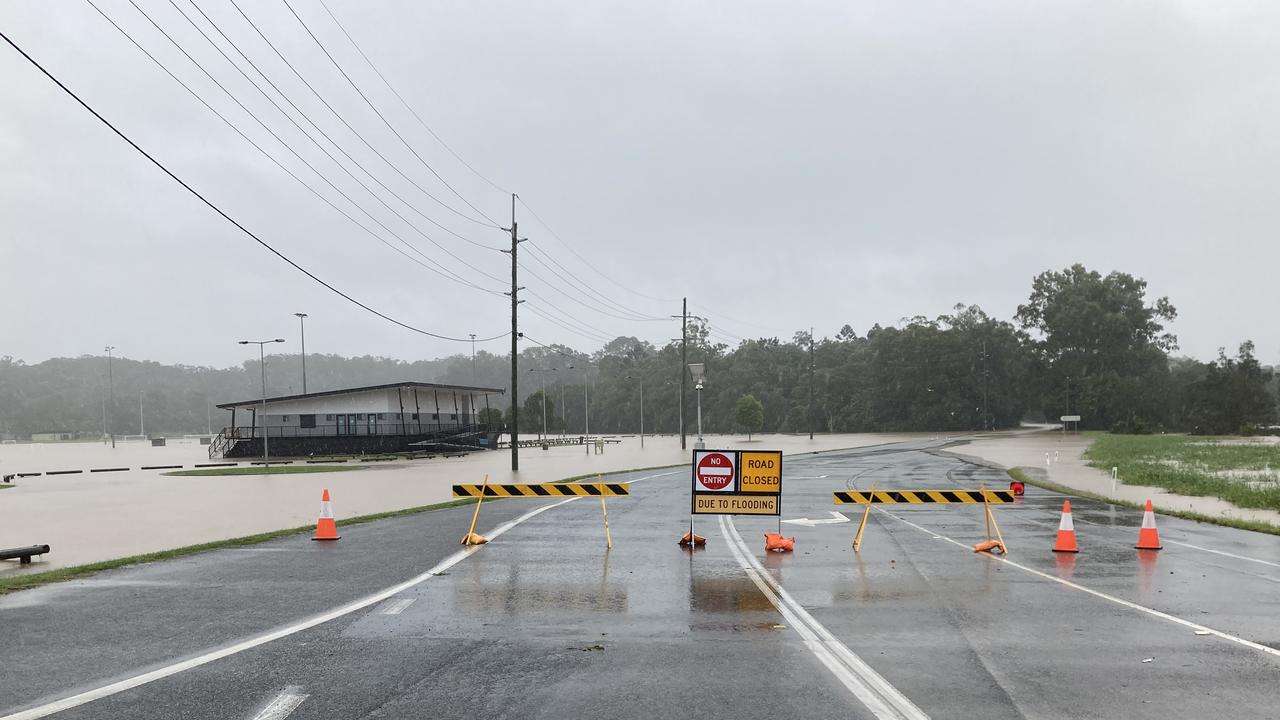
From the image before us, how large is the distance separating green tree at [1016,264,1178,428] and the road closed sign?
359 ft

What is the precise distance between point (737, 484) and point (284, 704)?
8.93 m

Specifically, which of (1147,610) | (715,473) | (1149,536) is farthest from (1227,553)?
(715,473)

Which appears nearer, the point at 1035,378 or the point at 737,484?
the point at 737,484

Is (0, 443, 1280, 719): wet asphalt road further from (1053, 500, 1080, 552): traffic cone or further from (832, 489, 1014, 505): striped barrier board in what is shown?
(832, 489, 1014, 505): striped barrier board

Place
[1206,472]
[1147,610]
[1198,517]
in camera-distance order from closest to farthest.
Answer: [1147,610] → [1198,517] → [1206,472]

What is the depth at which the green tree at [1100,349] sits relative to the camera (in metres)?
108

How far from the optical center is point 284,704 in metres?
5.68

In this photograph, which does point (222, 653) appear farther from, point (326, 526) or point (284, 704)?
point (326, 526)

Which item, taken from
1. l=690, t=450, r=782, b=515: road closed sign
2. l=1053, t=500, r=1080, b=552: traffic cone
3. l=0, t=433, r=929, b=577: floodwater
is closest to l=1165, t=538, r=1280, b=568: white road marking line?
l=1053, t=500, r=1080, b=552: traffic cone

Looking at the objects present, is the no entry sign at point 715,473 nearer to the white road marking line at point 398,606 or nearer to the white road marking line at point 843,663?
the white road marking line at point 843,663

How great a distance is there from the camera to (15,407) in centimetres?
19550

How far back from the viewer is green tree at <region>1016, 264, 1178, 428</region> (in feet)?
355

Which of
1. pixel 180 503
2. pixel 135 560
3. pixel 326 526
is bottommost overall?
pixel 180 503

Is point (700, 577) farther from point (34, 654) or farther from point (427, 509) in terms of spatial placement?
point (427, 509)
